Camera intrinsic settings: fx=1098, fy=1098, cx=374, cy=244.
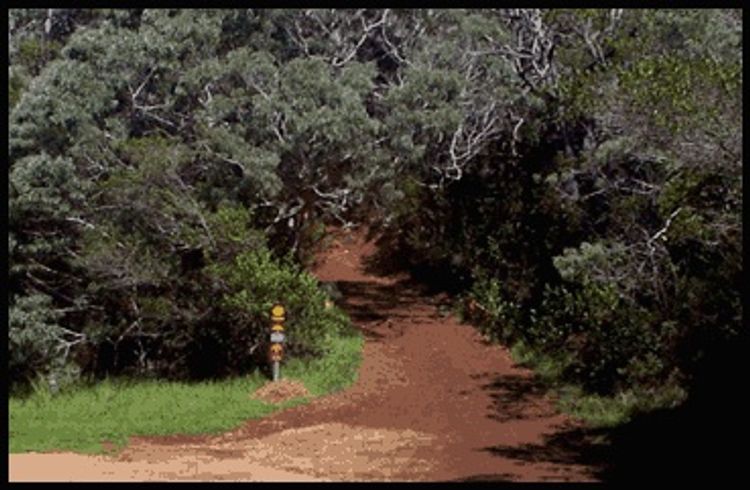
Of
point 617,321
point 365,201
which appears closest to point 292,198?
point 365,201

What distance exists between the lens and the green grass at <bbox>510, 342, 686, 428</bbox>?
42.6ft

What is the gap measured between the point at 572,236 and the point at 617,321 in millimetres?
3065

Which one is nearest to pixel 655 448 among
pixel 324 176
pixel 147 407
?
pixel 147 407

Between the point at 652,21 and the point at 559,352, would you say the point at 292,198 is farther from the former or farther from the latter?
the point at 652,21

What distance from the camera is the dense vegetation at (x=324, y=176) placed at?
13602 mm

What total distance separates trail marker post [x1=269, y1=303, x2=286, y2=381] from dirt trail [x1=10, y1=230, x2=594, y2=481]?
2.85ft

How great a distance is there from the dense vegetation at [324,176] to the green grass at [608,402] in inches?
7.9

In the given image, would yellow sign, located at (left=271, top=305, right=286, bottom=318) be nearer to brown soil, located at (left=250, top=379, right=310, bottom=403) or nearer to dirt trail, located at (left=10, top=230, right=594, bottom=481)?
brown soil, located at (left=250, top=379, right=310, bottom=403)

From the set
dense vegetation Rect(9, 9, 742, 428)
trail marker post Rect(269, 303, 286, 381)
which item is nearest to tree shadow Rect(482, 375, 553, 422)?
dense vegetation Rect(9, 9, 742, 428)

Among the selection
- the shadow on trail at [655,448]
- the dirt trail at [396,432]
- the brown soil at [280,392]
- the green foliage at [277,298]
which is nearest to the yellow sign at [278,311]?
the green foliage at [277,298]

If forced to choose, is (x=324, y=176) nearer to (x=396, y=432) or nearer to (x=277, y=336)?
(x=277, y=336)

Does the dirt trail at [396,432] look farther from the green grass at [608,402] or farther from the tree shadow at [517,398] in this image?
the green grass at [608,402]

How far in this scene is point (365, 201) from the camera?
60.3 ft
